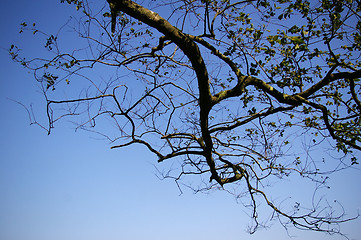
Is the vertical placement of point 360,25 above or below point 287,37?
above

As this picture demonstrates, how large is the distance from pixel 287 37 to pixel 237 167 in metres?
2.31

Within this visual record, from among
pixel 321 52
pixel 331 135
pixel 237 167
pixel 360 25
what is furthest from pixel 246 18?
pixel 237 167

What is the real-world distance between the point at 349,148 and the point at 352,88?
1.02 metres

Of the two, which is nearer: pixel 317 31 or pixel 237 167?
pixel 317 31

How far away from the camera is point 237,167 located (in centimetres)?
437

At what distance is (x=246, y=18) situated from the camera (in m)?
3.75

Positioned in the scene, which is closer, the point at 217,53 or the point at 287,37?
the point at 287,37

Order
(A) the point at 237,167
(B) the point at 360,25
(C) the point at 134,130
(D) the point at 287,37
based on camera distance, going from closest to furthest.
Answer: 1. (D) the point at 287,37
2. (B) the point at 360,25
3. (C) the point at 134,130
4. (A) the point at 237,167

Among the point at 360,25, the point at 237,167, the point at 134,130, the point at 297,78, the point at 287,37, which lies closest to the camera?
the point at 287,37

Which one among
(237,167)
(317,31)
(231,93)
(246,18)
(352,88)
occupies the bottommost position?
(237,167)

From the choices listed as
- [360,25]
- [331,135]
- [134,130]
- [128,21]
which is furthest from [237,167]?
[128,21]

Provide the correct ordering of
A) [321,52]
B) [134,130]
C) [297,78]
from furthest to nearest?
[134,130] < [297,78] < [321,52]

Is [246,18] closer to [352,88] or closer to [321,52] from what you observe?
[321,52]

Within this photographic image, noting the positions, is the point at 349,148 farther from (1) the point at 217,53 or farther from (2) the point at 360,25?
(1) the point at 217,53
